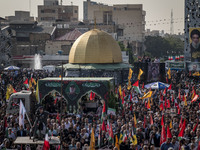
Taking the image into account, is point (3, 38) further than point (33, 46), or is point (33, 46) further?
point (33, 46)

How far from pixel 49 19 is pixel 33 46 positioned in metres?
35.5

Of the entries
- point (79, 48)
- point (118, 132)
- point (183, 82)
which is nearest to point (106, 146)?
point (118, 132)

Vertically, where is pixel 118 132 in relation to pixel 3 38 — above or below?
below

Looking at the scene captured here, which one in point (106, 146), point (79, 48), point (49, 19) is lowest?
point (106, 146)

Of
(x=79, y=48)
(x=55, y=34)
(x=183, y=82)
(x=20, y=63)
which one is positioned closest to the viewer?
(x=183, y=82)

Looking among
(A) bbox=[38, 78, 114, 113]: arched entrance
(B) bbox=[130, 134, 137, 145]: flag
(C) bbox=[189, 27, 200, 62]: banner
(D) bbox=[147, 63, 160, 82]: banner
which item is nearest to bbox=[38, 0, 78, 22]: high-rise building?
(C) bbox=[189, 27, 200, 62]: banner

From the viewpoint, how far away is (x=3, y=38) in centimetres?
6378

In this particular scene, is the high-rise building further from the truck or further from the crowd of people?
the crowd of people

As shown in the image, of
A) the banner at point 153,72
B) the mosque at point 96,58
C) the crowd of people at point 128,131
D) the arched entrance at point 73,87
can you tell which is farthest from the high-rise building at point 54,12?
the crowd of people at point 128,131

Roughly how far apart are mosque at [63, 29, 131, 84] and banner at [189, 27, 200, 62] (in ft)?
30.4

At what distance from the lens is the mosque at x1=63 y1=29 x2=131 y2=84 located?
41.8 metres

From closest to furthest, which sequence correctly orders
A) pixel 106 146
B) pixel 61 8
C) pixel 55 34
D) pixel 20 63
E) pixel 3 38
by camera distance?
pixel 106 146, pixel 3 38, pixel 20 63, pixel 55 34, pixel 61 8

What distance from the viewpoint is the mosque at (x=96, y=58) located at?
137ft

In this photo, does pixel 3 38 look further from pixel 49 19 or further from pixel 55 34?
pixel 49 19
